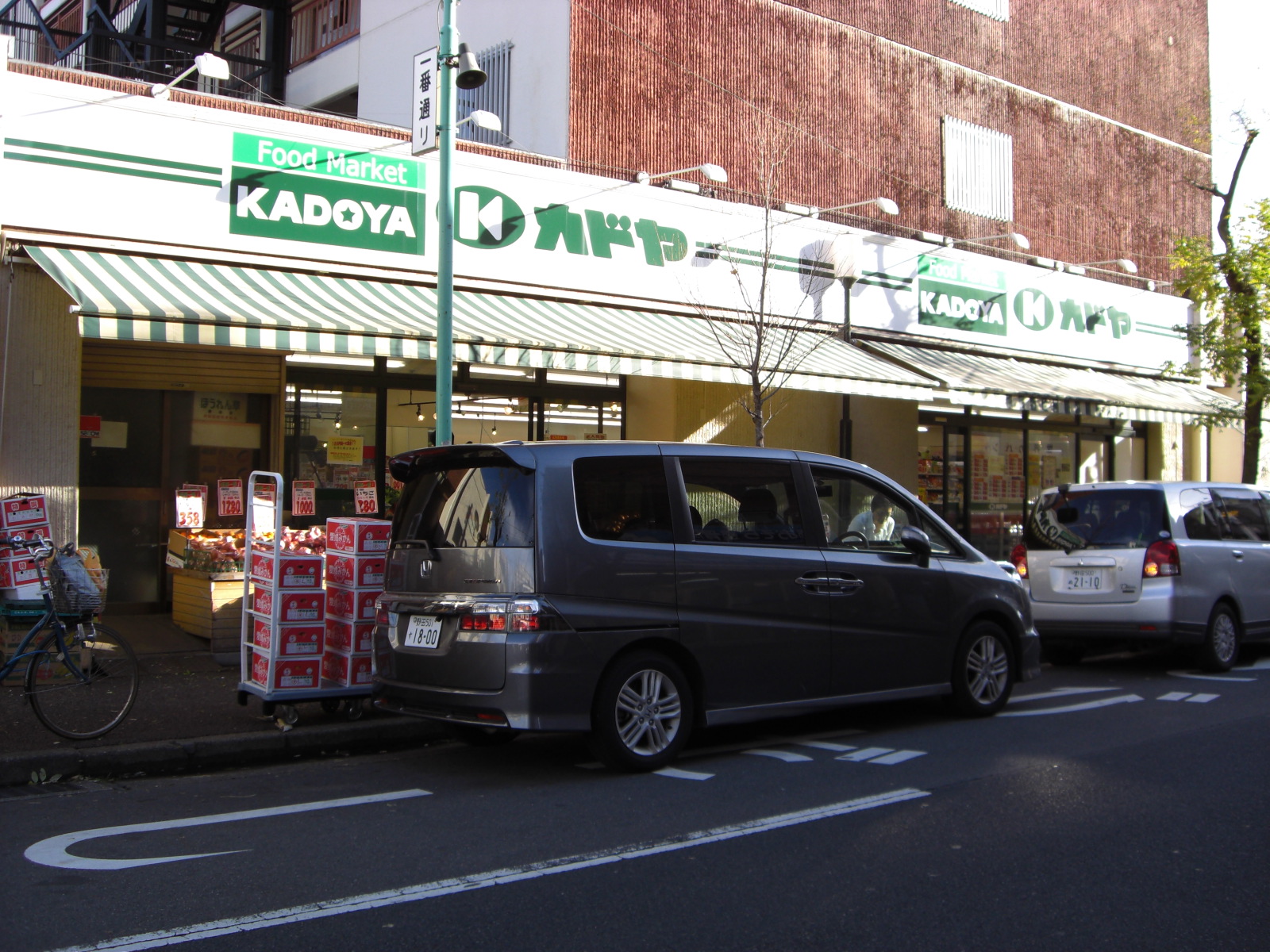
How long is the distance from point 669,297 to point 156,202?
6174mm

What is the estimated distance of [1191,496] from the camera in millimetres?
10672

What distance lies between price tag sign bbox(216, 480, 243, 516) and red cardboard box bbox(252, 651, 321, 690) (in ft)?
15.4

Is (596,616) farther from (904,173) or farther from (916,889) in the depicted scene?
(904,173)

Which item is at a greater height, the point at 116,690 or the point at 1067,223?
the point at 1067,223

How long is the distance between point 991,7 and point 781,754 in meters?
17.7

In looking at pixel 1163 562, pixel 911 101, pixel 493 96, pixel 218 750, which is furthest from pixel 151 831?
pixel 911 101

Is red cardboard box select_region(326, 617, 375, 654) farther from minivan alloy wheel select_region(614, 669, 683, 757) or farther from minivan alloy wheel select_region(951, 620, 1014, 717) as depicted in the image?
minivan alloy wheel select_region(951, 620, 1014, 717)

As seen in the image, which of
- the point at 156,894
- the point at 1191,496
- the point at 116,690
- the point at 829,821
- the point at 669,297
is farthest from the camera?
the point at 669,297

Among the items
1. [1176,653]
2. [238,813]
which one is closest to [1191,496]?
[1176,653]

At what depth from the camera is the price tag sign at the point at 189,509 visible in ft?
37.8

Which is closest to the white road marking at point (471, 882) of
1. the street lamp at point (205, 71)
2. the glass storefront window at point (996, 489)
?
the street lamp at point (205, 71)

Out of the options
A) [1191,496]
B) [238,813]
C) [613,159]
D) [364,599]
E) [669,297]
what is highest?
[613,159]

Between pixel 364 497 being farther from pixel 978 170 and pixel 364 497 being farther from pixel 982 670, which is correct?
pixel 978 170

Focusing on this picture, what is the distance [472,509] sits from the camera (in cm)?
656
